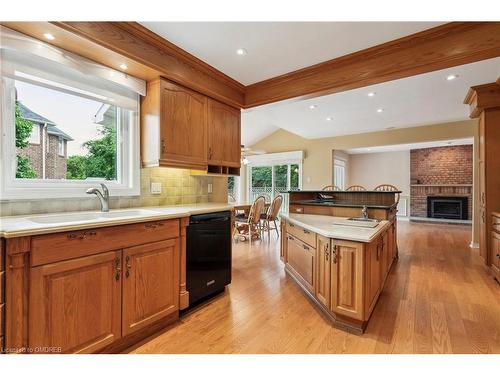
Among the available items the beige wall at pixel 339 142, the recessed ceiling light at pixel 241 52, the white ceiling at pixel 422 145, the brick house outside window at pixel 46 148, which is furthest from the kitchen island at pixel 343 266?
the white ceiling at pixel 422 145

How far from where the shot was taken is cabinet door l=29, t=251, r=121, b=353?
1.28m

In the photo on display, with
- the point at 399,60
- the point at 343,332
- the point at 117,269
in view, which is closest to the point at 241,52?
the point at 399,60

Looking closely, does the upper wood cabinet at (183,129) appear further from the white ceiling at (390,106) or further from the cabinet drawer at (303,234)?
the cabinet drawer at (303,234)

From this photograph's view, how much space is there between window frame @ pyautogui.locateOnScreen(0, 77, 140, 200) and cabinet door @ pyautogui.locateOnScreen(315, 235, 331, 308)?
5.75 ft

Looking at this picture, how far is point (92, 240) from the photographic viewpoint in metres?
1.47

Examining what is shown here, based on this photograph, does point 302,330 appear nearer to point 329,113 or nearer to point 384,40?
point 384,40

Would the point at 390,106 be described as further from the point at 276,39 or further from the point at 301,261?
the point at 301,261

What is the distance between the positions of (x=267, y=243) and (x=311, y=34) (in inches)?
148

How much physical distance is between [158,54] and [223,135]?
3.44ft

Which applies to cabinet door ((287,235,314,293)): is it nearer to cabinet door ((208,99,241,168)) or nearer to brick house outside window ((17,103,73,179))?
cabinet door ((208,99,241,168))

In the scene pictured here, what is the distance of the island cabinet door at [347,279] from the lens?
1876mm

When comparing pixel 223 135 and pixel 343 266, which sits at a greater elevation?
pixel 223 135

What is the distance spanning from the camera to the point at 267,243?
491cm

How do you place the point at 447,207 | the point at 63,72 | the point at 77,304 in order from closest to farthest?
the point at 77,304 → the point at 63,72 → the point at 447,207
